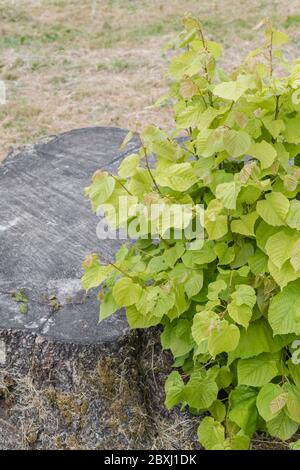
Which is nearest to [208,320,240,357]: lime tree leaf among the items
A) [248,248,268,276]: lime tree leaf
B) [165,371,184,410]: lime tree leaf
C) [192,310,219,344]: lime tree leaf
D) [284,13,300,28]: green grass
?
[192,310,219,344]: lime tree leaf

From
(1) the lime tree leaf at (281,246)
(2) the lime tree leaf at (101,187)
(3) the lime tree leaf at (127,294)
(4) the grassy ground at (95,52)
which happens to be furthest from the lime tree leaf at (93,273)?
(4) the grassy ground at (95,52)

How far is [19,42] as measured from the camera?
7703mm

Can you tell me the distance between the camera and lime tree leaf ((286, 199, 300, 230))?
1.91m

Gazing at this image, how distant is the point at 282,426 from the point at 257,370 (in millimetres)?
193

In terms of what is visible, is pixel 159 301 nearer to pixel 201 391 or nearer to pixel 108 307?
pixel 108 307

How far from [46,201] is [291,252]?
1.51m

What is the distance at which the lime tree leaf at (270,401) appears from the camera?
78.2 inches

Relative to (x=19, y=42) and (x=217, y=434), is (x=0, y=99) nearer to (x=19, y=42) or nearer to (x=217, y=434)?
(x=19, y=42)

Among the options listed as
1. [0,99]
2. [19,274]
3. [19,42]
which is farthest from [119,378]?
[19,42]

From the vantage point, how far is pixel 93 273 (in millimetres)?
2172

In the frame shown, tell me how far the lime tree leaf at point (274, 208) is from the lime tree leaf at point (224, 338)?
0.31m

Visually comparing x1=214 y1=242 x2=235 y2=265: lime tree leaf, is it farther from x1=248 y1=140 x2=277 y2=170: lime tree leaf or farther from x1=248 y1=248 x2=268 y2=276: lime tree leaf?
A: x1=248 y1=140 x2=277 y2=170: lime tree leaf

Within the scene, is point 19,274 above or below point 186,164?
below

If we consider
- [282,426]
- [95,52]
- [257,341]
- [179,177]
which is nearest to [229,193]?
[179,177]
